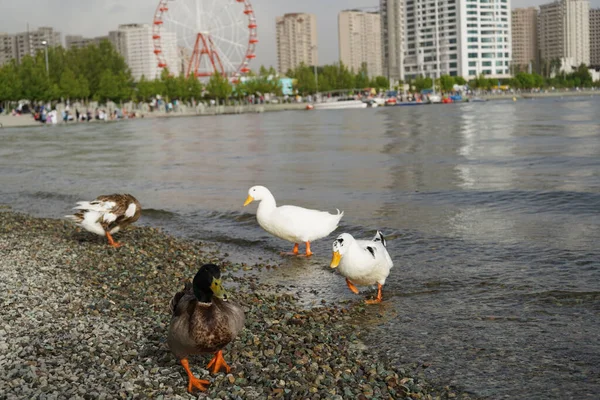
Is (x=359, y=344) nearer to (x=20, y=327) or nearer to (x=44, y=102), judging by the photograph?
(x=20, y=327)

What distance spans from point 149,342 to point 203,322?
1132mm

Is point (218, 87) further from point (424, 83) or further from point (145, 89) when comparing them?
point (424, 83)

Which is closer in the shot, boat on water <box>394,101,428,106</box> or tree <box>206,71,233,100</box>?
tree <box>206,71,233,100</box>

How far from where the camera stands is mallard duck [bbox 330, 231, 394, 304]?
26.9ft

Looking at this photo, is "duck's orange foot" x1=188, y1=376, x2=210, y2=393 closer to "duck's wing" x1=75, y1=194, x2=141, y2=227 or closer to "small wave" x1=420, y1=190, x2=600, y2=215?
"duck's wing" x1=75, y1=194, x2=141, y2=227

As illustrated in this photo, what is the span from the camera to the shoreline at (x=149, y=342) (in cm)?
532

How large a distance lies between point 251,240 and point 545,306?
6.06 metres

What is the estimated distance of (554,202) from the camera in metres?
16.1

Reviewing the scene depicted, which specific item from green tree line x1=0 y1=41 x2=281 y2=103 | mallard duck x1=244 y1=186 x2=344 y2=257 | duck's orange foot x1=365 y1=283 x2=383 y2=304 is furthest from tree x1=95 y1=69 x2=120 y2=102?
duck's orange foot x1=365 y1=283 x2=383 y2=304

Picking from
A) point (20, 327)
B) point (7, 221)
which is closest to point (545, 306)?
point (20, 327)

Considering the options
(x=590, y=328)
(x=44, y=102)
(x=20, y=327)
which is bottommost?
(x=590, y=328)

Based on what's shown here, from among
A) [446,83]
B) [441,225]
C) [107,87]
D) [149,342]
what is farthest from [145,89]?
[149,342]

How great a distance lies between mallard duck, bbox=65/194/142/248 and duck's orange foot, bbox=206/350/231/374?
5.83 meters

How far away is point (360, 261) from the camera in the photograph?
27.0 ft
